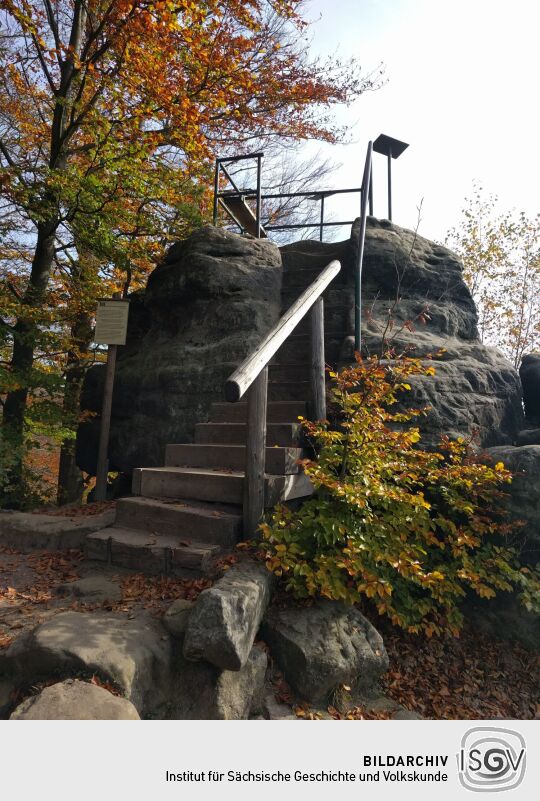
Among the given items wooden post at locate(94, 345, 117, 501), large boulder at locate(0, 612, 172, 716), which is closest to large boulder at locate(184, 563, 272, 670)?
large boulder at locate(0, 612, 172, 716)

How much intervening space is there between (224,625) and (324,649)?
836mm

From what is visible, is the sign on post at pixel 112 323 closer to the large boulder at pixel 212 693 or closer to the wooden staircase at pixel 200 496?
the wooden staircase at pixel 200 496

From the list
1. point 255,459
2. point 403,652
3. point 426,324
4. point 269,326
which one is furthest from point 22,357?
point 403,652

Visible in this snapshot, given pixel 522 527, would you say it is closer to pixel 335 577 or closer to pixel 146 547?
pixel 335 577

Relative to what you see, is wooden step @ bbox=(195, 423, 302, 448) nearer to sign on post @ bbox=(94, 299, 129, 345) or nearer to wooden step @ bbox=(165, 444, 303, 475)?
wooden step @ bbox=(165, 444, 303, 475)

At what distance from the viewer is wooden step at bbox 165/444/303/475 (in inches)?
152

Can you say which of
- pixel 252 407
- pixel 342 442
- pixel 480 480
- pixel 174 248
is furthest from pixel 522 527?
pixel 174 248

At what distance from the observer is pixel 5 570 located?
3.72m

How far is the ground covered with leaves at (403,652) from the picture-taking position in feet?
9.52

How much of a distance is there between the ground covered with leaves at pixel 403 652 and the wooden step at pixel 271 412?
1.91m

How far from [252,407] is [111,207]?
17.7 feet

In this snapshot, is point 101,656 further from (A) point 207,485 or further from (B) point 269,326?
(B) point 269,326

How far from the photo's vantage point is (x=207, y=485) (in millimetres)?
3777

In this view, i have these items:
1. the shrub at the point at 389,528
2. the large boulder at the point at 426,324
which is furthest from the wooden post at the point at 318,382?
the large boulder at the point at 426,324
